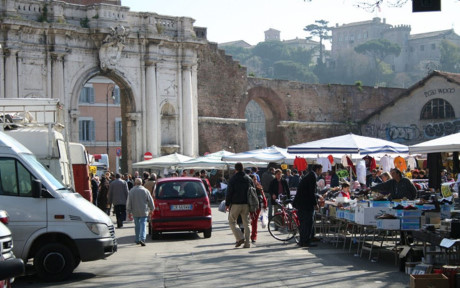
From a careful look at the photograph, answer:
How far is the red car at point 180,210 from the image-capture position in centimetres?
2066

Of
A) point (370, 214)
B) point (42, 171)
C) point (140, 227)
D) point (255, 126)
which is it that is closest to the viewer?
point (42, 171)

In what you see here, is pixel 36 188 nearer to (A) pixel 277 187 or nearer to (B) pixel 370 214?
(B) pixel 370 214

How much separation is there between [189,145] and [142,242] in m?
Answer: 22.8

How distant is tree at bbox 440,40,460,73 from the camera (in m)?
143

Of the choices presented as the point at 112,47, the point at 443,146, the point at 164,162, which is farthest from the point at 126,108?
the point at 443,146

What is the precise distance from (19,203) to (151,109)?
2736 centimetres

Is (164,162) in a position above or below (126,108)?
below

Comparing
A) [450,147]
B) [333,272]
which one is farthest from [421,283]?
[450,147]

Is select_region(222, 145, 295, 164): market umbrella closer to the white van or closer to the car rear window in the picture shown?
the car rear window

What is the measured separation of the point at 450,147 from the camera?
18344 mm

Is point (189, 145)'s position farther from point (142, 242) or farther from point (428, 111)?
point (142, 242)

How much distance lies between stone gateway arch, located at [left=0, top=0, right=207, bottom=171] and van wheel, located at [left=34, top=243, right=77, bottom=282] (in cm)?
2387

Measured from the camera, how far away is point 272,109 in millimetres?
56406

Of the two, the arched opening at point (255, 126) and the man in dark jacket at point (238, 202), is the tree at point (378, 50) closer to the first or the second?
the arched opening at point (255, 126)
